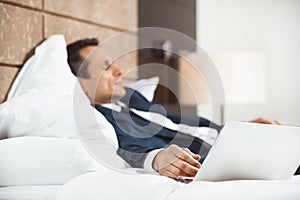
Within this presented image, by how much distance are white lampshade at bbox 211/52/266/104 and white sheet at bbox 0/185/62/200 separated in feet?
7.28

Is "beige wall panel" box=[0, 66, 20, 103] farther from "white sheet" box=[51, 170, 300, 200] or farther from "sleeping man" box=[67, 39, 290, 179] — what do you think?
"white sheet" box=[51, 170, 300, 200]

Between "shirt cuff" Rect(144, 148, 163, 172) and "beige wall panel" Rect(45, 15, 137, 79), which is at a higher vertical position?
"beige wall panel" Rect(45, 15, 137, 79)

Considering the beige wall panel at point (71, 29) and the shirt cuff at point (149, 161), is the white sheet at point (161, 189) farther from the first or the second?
the beige wall panel at point (71, 29)

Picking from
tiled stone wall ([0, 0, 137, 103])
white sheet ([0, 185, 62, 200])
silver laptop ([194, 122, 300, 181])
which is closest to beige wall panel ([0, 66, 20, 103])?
tiled stone wall ([0, 0, 137, 103])

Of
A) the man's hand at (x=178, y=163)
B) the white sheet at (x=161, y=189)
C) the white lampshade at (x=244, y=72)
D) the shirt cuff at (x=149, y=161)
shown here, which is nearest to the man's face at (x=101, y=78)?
the shirt cuff at (x=149, y=161)

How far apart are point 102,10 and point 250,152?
1818 millimetres

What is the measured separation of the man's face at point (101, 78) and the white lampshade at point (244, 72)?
48.3 inches

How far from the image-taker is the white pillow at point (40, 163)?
1696mm

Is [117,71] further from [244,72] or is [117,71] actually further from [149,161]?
[244,72]

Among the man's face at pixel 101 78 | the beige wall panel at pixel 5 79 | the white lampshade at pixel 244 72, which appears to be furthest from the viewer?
the white lampshade at pixel 244 72

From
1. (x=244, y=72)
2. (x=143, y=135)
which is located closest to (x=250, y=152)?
(x=143, y=135)

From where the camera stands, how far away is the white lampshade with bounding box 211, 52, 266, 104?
3709mm

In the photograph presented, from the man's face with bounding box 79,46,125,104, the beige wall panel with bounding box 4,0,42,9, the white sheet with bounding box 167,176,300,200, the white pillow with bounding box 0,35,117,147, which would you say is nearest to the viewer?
the white sheet with bounding box 167,176,300,200

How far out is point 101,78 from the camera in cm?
258
